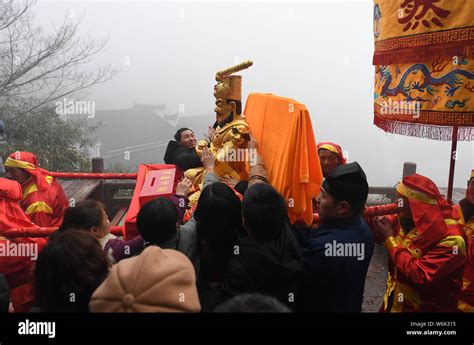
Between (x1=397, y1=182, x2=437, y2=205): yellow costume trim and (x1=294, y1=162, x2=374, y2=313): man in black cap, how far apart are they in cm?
34

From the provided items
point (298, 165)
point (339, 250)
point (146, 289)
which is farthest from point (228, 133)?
point (146, 289)

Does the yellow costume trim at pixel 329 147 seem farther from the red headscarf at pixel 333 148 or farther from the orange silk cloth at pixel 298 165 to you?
the orange silk cloth at pixel 298 165

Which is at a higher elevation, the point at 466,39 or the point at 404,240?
the point at 466,39

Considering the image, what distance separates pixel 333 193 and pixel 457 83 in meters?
1.26

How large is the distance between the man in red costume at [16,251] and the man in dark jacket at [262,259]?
4.77 ft

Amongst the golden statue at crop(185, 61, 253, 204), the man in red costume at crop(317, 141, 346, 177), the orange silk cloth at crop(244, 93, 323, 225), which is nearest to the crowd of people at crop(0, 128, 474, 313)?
the orange silk cloth at crop(244, 93, 323, 225)

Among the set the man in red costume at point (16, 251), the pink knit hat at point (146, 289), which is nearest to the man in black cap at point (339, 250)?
the pink knit hat at point (146, 289)

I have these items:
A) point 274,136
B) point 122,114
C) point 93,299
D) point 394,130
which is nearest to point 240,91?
point 274,136

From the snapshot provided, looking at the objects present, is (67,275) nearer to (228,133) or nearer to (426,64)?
(228,133)

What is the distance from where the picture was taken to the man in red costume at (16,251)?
2.38 m

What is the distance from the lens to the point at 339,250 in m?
1.69

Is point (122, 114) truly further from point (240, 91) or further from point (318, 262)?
point (318, 262)

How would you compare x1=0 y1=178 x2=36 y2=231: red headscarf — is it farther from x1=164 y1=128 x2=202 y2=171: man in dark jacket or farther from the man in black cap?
the man in black cap

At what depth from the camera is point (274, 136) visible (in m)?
2.76
